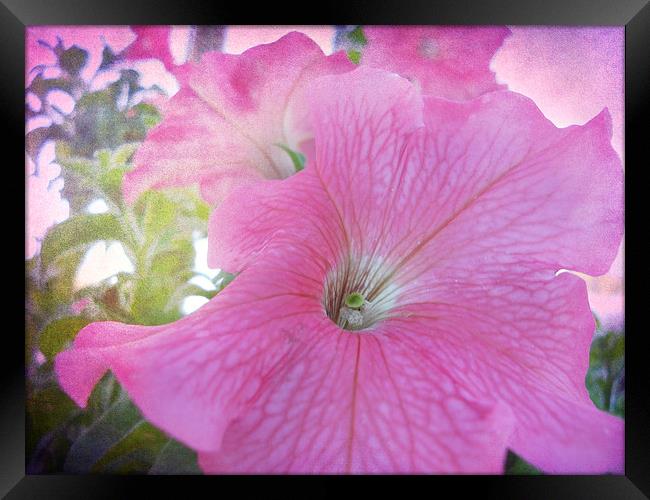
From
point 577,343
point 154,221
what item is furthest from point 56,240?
point 577,343

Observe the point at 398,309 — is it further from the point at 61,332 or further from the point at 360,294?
the point at 61,332

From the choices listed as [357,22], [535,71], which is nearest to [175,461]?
[357,22]

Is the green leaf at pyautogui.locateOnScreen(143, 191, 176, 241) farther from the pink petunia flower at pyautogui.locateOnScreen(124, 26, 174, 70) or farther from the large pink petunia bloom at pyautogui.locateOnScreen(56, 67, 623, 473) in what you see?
the pink petunia flower at pyautogui.locateOnScreen(124, 26, 174, 70)

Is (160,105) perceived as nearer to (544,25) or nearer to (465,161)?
(465,161)

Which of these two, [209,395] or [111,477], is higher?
[209,395]

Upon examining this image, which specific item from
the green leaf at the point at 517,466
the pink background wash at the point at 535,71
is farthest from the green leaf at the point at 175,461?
the green leaf at the point at 517,466
